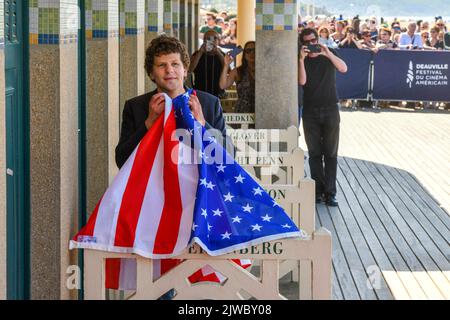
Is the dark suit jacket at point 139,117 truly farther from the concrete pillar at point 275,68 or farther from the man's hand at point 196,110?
the concrete pillar at point 275,68

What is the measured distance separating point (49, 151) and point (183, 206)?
0.68m

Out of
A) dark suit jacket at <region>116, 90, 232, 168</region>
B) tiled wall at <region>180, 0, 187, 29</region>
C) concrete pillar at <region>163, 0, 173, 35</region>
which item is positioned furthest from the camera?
tiled wall at <region>180, 0, 187, 29</region>

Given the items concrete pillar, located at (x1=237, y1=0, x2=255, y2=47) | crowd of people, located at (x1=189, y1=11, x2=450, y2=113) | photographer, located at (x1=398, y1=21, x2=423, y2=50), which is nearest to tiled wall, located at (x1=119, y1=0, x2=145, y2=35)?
crowd of people, located at (x1=189, y1=11, x2=450, y2=113)

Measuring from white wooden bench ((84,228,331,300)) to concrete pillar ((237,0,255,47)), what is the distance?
15165mm

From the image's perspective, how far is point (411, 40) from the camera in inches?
969

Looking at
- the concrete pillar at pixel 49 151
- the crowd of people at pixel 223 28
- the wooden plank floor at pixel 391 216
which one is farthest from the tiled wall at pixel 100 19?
the crowd of people at pixel 223 28

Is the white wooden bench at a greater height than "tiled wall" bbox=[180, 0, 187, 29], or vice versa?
"tiled wall" bbox=[180, 0, 187, 29]

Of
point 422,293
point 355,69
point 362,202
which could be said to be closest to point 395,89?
point 355,69

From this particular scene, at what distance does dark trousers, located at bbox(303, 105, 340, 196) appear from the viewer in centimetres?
1091

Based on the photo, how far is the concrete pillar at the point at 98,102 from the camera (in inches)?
235

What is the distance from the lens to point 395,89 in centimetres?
2161

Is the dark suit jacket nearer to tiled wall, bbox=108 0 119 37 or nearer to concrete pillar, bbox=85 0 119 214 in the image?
concrete pillar, bbox=85 0 119 214

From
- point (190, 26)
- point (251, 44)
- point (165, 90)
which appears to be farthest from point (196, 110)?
point (190, 26)
